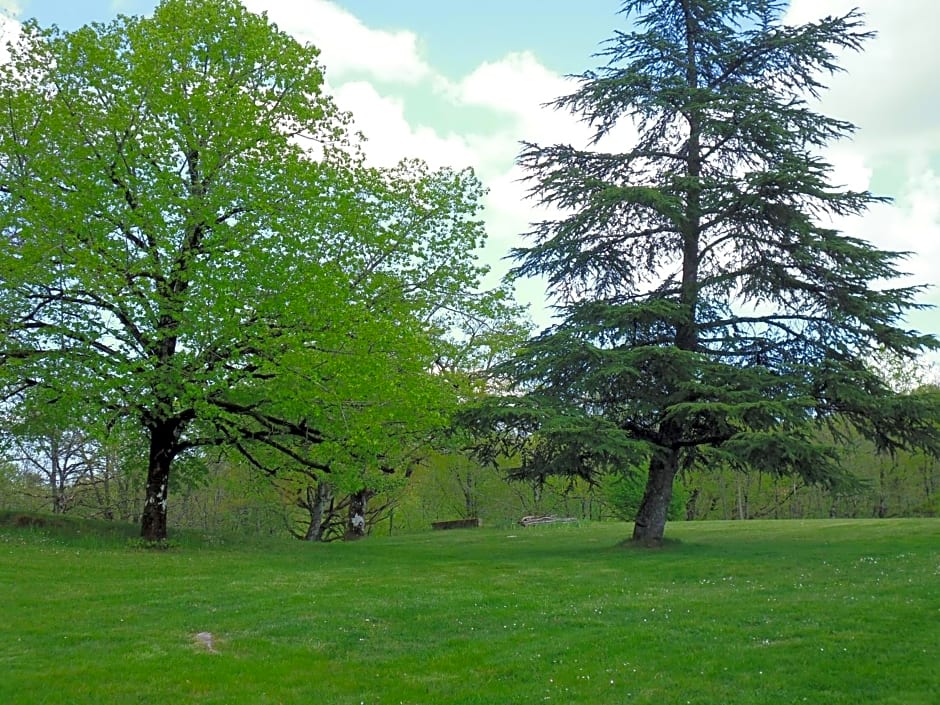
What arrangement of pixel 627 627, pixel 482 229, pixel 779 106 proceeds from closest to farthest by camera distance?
1. pixel 627 627
2. pixel 779 106
3. pixel 482 229

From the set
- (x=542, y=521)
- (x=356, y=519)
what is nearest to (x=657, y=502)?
(x=356, y=519)

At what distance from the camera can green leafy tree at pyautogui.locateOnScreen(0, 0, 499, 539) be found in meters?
19.8

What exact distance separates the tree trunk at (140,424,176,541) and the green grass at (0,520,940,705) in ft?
7.92

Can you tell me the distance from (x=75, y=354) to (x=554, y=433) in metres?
12.1

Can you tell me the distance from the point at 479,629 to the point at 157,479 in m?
14.1

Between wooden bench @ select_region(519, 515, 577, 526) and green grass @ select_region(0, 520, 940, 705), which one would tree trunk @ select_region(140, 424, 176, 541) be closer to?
green grass @ select_region(0, 520, 940, 705)

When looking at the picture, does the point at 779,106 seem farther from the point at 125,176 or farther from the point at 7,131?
the point at 7,131

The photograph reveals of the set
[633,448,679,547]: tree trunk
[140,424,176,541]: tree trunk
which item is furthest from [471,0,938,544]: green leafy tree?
[140,424,176,541]: tree trunk

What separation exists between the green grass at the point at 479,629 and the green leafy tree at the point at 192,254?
411cm

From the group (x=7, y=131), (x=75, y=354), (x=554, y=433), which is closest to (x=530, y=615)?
(x=554, y=433)

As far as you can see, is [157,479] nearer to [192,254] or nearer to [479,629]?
[192,254]

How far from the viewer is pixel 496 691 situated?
28.1 ft

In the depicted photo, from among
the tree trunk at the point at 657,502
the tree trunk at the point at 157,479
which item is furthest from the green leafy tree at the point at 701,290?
the tree trunk at the point at 157,479

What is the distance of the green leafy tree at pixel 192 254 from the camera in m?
19.8
